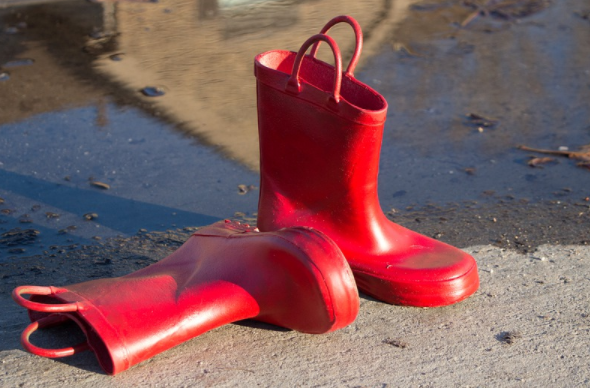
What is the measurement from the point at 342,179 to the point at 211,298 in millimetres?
544

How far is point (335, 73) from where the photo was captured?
2150mm

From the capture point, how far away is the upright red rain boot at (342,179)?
2.24 metres

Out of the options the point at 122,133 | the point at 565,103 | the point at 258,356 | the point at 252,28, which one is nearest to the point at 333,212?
the point at 258,356

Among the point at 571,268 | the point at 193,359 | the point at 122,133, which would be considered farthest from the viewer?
the point at 122,133

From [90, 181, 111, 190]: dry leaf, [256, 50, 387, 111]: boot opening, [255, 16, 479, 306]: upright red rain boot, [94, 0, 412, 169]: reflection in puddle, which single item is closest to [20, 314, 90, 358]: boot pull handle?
[255, 16, 479, 306]: upright red rain boot

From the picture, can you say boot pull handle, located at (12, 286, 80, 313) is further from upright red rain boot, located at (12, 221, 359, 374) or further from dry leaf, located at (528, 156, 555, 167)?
dry leaf, located at (528, 156, 555, 167)

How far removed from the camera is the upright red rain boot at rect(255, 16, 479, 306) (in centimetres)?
224

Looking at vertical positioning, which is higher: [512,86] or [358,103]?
[358,103]

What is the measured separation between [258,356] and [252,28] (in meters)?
3.36

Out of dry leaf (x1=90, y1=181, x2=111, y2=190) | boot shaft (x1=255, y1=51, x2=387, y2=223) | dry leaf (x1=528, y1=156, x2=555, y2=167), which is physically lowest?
dry leaf (x1=90, y1=181, x2=111, y2=190)

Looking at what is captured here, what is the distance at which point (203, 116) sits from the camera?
3.97 metres

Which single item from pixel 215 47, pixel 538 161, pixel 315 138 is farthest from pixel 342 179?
pixel 215 47

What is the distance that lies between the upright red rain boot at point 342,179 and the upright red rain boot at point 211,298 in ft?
1.01

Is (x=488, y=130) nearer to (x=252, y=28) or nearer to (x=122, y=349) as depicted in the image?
(x=252, y=28)
